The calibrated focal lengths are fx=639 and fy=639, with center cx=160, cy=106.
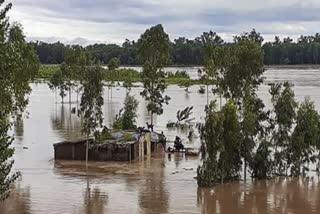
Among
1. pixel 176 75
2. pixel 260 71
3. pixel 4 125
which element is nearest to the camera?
pixel 4 125

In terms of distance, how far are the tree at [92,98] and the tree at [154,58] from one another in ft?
50.8

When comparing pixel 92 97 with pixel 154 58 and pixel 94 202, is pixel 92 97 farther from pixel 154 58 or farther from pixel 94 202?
pixel 154 58

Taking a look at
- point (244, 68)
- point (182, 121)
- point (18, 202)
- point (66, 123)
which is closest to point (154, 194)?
point (18, 202)

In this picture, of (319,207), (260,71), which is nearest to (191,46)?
(260,71)

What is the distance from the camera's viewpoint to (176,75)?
487 feet

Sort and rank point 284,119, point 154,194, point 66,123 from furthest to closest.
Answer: point 66,123 < point 284,119 < point 154,194

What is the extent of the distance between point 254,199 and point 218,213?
3248 mm

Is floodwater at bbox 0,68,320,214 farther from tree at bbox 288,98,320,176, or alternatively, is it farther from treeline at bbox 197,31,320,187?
tree at bbox 288,98,320,176

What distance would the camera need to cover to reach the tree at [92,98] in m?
34.8

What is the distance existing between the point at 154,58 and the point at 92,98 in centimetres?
1735

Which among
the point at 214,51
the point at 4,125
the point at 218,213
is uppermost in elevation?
the point at 214,51

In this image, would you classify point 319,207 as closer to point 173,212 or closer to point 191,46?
point 173,212

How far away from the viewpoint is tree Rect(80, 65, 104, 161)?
34.8 meters

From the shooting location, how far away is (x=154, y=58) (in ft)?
169
